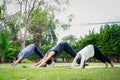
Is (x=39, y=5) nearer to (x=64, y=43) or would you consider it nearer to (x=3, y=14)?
(x=3, y=14)

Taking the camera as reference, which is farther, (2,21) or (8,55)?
(2,21)

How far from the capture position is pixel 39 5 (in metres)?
35.3

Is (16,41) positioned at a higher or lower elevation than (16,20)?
lower

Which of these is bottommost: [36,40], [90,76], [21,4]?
[36,40]

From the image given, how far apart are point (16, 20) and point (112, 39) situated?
12.5m

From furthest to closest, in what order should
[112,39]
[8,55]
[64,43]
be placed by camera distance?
[8,55], [112,39], [64,43]

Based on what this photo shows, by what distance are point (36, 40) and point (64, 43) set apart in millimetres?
38610

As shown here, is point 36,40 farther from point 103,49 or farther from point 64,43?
point 64,43

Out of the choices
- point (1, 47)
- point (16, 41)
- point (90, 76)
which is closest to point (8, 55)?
point (1, 47)

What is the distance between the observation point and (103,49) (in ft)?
93.2

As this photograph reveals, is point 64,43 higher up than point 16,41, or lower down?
higher up

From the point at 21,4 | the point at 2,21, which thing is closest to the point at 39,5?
the point at 21,4

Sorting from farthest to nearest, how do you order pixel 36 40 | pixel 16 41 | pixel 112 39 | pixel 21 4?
1. pixel 36 40
2. pixel 16 41
3. pixel 21 4
4. pixel 112 39

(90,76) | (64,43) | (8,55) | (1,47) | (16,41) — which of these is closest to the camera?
(90,76)
